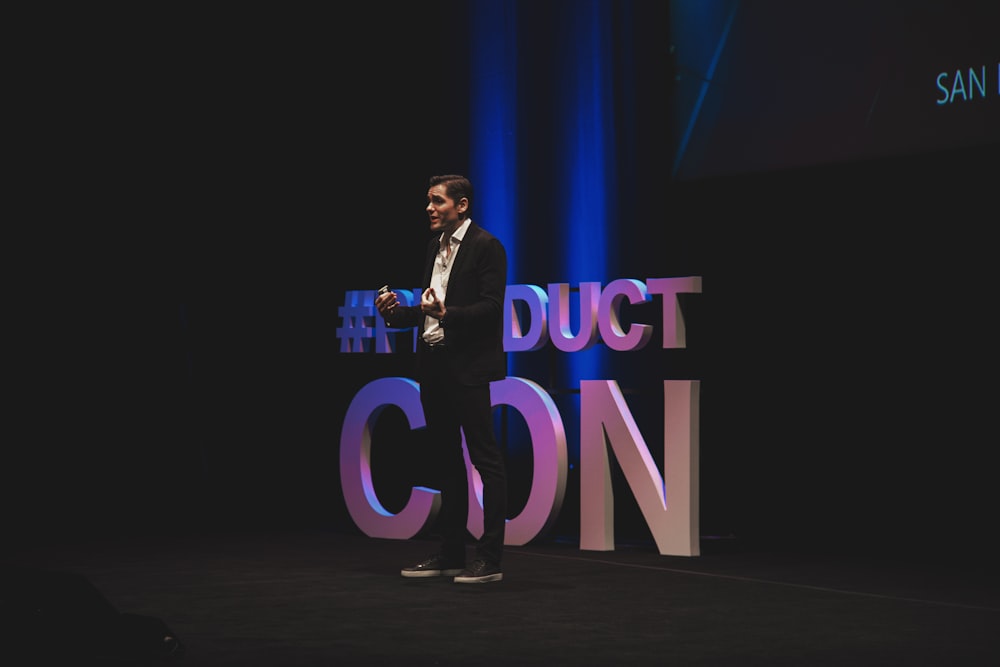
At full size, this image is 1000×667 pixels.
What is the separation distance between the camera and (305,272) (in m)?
6.91

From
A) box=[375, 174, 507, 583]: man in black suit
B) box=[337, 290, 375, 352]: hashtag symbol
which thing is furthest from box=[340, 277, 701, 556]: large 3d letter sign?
box=[375, 174, 507, 583]: man in black suit

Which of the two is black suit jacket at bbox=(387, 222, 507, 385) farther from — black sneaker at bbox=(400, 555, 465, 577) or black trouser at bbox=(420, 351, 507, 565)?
black sneaker at bbox=(400, 555, 465, 577)

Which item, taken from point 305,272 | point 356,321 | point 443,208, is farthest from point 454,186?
point 305,272

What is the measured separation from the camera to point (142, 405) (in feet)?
22.9

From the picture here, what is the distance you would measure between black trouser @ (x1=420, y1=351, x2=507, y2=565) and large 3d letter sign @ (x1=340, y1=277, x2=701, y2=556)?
2.85ft

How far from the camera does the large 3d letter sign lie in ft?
16.9

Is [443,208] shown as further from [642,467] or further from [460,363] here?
[642,467]

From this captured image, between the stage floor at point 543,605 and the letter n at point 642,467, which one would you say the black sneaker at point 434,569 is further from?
the letter n at point 642,467

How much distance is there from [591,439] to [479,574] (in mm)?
1158

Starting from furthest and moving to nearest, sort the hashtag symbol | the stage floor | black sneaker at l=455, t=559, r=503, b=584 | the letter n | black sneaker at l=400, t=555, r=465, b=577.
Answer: the hashtag symbol → the letter n → black sneaker at l=400, t=555, r=465, b=577 → black sneaker at l=455, t=559, r=503, b=584 → the stage floor

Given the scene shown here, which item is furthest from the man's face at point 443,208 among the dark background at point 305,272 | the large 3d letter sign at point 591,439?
the dark background at point 305,272

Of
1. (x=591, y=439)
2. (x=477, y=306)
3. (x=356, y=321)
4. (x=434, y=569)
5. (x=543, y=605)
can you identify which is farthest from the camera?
(x=356, y=321)

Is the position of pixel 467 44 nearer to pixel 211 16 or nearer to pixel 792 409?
pixel 211 16

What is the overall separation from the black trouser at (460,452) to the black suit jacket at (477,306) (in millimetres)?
43
